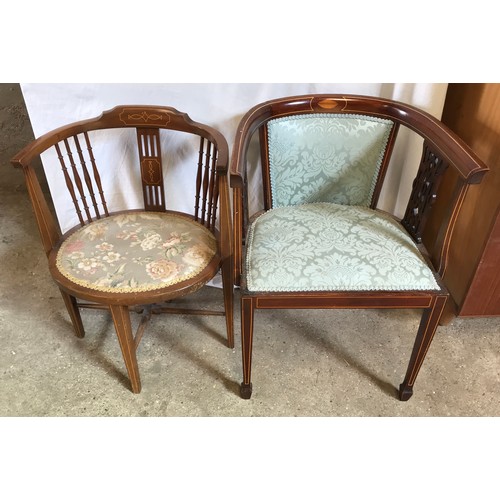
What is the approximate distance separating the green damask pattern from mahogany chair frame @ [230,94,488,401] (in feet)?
0.09

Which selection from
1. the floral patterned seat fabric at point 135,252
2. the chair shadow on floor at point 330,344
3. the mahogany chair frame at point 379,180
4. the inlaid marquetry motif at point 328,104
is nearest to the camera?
the mahogany chair frame at point 379,180

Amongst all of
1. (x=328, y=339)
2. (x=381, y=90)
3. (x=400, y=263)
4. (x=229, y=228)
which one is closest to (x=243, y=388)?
(x=328, y=339)

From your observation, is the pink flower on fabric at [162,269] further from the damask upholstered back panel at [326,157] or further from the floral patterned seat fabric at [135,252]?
the damask upholstered back panel at [326,157]

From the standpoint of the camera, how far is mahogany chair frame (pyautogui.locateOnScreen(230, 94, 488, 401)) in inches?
44.3

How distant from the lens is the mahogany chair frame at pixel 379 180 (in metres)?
1.13

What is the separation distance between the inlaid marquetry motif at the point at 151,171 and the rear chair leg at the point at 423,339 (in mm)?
915

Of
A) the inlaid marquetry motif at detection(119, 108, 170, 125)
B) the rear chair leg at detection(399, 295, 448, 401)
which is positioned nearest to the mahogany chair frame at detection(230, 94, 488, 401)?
the rear chair leg at detection(399, 295, 448, 401)

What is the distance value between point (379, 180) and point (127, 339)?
91 cm

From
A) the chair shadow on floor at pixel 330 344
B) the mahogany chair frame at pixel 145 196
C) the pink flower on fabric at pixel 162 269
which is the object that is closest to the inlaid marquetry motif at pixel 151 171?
the mahogany chair frame at pixel 145 196

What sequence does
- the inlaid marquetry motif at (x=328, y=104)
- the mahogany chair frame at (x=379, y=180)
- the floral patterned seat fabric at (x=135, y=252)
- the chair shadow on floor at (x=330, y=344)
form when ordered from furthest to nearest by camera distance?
the chair shadow on floor at (x=330, y=344)
the inlaid marquetry motif at (x=328, y=104)
the floral patterned seat fabric at (x=135, y=252)
the mahogany chair frame at (x=379, y=180)

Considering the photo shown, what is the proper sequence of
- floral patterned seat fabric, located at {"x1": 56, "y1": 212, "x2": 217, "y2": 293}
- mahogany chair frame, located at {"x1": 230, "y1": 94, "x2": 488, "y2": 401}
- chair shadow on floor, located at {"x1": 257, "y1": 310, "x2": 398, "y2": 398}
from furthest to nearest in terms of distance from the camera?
chair shadow on floor, located at {"x1": 257, "y1": 310, "x2": 398, "y2": 398} < floral patterned seat fabric, located at {"x1": 56, "y1": 212, "x2": 217, "y2": 293} < mahogany chair frame, located at {"x1": 230, "y1": 94, "x2": 488, "y2": 401}

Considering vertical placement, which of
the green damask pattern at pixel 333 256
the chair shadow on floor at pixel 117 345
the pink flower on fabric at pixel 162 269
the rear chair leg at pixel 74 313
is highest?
the green damask pattern at pixel 333 256

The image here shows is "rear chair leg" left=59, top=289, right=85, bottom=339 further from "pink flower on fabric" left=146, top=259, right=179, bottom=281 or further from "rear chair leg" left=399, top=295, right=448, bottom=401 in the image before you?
"rear chair leg" left=399, top=295, right=448, bottom=401

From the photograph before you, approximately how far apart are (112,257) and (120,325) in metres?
0.20
